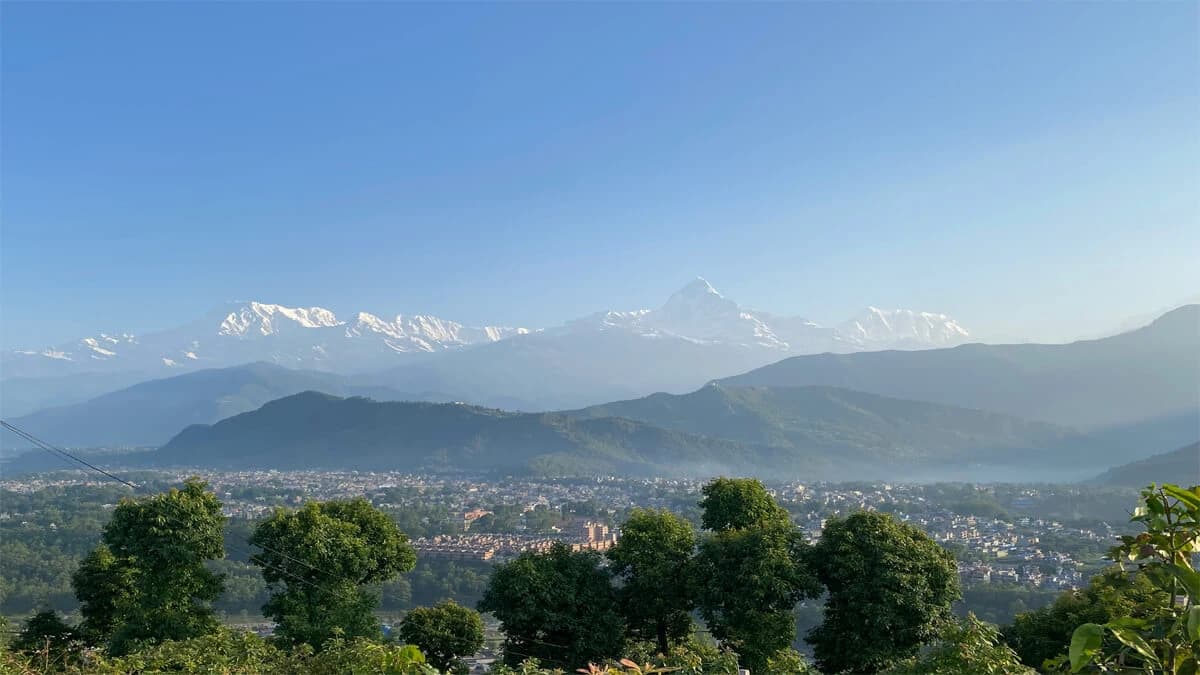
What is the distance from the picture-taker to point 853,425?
135 m

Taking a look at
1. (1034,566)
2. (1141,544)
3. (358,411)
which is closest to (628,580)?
(1141,544)

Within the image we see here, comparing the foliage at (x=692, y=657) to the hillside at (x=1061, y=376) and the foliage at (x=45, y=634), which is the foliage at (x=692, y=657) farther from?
the hillside at (x=1061, y=376)

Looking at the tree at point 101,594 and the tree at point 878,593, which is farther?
the tree at point 101,594

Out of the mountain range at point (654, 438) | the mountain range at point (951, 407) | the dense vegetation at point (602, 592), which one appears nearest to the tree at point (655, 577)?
the dense vegetation at point (602, 592)

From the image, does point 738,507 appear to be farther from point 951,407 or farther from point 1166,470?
point 951,407

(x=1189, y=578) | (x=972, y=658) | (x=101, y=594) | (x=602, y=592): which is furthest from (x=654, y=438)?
(x=1189, y=578)

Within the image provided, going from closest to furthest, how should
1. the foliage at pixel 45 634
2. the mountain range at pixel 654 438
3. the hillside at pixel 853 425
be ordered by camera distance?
the foliage at pixel 45 634
the mountain range at pixel 654 438
the hillside at pixel 853 425

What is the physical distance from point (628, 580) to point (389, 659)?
11.3m

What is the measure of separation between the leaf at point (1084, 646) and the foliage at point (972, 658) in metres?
4.70

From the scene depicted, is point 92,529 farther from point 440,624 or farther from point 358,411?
point 358,411

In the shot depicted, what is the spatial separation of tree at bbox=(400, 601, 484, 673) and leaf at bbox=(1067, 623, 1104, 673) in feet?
43.4

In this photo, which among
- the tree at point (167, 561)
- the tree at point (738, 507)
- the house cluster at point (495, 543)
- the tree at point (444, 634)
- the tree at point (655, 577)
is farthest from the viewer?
the house cluster at point (495, 543)

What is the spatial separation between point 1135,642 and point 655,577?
11.5m

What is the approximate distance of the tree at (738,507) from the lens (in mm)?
13891
